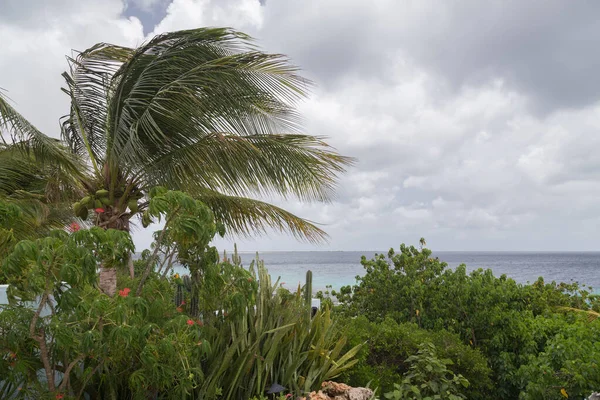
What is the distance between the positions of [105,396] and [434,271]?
446 centimetres

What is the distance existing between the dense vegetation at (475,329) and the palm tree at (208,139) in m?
1.66

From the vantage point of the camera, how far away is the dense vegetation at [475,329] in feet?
14.7

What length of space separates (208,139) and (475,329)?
13.6ft

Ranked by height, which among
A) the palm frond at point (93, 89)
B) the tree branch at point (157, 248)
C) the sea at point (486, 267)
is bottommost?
the sea at point (486, 267)

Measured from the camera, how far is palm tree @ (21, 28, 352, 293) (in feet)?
23.2

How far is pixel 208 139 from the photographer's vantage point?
22.9ft

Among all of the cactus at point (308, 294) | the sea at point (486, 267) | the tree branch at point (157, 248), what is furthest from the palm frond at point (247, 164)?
the sea at point (486, 267)

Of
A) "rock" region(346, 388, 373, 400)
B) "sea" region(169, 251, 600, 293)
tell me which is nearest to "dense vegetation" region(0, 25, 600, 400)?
"rock" region(346, 388, 373, 400)

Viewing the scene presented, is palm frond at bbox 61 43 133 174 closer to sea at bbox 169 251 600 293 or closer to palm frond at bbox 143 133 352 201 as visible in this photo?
palm frond at bbox 143 133 352 201

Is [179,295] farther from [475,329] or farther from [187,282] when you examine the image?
[475,329]

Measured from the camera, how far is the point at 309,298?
4953 millimetres

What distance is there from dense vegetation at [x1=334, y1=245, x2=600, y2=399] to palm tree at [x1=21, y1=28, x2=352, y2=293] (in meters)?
1.66

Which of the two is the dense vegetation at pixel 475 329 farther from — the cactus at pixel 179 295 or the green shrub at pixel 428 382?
the cactus at pixel 179 295

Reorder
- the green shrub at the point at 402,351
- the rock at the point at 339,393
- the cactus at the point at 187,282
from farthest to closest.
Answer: the green shrub at the point at 402,351 → the cactus at the point at 187,282 → the rock at the point at 339,393
